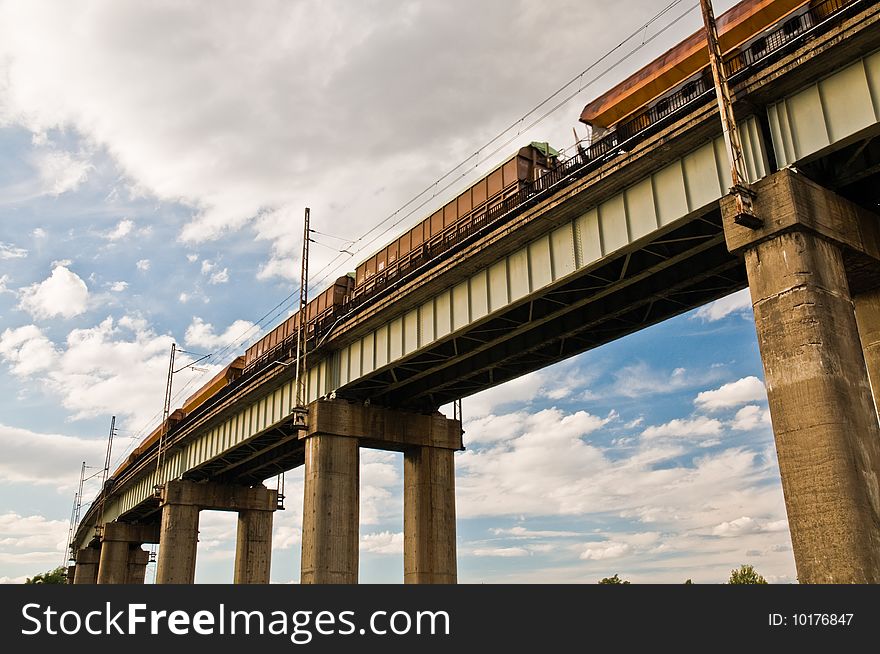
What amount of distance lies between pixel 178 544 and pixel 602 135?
128ft

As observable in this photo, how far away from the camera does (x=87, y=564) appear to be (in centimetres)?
8769

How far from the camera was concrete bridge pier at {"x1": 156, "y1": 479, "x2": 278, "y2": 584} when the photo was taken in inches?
1889

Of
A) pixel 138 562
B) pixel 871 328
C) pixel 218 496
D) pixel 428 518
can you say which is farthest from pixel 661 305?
pixel 138 562

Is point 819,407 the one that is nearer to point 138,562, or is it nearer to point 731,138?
point 731,138

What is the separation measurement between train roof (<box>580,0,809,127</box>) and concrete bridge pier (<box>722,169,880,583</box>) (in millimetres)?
4723

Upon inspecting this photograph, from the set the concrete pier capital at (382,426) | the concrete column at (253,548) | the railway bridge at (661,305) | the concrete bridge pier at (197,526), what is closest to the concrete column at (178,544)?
the concrete bridge pier at (197,526)

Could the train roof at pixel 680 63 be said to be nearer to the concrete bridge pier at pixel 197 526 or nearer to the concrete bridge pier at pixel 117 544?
the concrete bridge pier at pixel 197 526

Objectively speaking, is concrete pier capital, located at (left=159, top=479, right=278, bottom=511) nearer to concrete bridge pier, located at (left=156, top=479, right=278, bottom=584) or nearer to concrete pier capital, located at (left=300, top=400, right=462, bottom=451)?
concrete bridge pier, located at (left=156, top=479, right=278, bottom=584)

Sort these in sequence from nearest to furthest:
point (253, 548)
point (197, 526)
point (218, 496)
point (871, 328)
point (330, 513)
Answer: point (871, 328) → point (330, 513) → point (197, 526) → point (218, 496) → point (253, 548)

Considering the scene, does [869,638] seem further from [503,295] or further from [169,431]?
[169,431]

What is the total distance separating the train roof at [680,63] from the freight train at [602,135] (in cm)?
2

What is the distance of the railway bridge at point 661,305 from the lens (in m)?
14.6

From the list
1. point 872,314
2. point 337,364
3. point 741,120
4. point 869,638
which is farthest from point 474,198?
point 869,638

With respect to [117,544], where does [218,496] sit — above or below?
above
